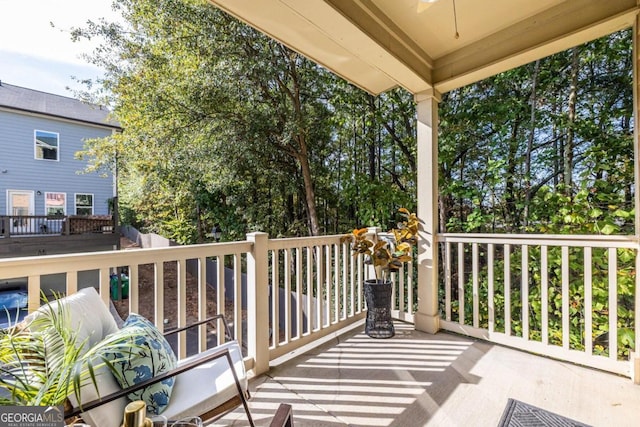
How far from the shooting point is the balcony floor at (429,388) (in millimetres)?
1809

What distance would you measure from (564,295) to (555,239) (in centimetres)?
46

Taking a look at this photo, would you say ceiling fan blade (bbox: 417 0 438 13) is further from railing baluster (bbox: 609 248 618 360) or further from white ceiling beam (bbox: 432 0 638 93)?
railing baluster (bbox: 609 248 618 360)

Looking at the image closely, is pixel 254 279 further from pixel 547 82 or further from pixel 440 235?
pixel 547 82

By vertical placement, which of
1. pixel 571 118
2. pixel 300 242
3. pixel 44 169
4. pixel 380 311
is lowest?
pixel 380 311

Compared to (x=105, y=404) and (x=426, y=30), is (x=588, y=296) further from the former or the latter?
(x=105, y=404)

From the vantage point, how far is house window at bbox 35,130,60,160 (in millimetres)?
9570

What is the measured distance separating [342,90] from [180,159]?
347 centimetres

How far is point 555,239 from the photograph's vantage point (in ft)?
8.07

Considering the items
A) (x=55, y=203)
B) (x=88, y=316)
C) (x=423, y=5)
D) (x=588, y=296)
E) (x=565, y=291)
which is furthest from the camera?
(x=55, y=203)

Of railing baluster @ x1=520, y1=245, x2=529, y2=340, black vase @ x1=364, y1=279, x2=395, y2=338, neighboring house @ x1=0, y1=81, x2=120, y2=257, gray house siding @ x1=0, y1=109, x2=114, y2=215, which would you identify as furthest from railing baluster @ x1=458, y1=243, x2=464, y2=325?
gray house siding @ x1=0, y1=109, x2=114, y2=215

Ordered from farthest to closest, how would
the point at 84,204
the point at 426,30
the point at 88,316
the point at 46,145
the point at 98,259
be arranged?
the point at 84,204 < the point at 46,145 < the point at 426,30 < the point at 98,259 < the point at 88,316

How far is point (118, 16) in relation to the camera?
5.80m

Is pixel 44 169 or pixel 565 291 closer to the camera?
pixel 565 291

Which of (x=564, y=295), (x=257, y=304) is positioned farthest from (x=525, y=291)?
(x=257, y=304)
